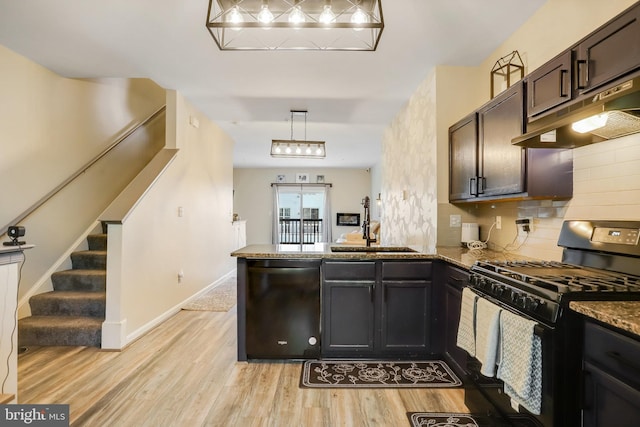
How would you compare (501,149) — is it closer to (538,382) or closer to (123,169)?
(538,382)

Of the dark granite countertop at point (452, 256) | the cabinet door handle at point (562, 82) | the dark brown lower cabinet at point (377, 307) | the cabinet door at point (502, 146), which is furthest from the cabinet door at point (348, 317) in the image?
the cabinet door handle at point (562, 82)

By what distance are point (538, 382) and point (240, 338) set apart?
206cm

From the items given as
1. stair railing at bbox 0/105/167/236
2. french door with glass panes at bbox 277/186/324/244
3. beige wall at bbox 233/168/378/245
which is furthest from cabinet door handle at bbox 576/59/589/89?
french door with glass panes at bbox 277/186/324/244

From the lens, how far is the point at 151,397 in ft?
6.90

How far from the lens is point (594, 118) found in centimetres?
157

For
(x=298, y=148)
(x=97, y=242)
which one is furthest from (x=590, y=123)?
(x=97, y=242)

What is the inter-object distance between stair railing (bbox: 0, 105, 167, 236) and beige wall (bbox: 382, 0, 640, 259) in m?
3.80

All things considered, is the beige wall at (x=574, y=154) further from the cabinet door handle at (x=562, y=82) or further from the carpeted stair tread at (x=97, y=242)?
the carpeted stair tread at (x=97, y=242)

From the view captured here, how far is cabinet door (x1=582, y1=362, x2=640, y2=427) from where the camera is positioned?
968 mm

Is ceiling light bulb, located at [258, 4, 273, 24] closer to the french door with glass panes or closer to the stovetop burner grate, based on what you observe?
the stovetop burner grate

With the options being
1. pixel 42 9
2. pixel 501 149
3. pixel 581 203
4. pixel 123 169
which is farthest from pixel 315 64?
pixel 123 169

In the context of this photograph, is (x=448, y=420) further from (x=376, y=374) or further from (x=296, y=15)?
(x=296, y=15)

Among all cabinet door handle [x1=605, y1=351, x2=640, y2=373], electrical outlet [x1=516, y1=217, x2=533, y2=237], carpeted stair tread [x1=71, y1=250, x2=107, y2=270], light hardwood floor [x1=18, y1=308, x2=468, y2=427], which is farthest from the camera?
carpeted stair tread [x1=71, y1=250, x2=107, y2=270]

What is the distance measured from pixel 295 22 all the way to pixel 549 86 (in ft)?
4.76
